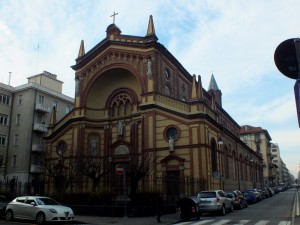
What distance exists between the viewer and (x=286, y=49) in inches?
156

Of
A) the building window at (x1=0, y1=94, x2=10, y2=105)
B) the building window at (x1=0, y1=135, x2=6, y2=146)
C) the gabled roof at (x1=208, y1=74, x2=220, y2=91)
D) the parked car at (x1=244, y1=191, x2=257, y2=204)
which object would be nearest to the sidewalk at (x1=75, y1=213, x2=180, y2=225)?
the parked car at (x1=244, y1=191, x2=257, y2=204)

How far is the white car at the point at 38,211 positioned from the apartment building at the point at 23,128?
81.6ft

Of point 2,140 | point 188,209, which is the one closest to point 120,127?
point 2,140

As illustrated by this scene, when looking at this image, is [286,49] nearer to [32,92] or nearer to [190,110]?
[190,110]

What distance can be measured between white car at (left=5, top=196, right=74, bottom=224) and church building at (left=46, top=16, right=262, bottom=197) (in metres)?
9.73

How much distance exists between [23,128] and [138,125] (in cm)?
1775

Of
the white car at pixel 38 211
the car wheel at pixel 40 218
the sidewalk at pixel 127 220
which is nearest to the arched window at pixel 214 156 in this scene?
the sidewalk at pixel 127 220

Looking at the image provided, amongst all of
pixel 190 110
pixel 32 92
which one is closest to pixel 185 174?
pixel 190 110

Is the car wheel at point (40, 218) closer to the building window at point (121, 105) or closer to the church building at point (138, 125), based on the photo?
the church building at point (138, 125)

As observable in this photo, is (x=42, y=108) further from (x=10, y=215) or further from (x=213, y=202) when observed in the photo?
(x=213, y=202)

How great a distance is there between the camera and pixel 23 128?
44.3 metres

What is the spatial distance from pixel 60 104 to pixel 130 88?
16.6 meters

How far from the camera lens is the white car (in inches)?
659

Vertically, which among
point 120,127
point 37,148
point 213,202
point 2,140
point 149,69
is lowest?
point 213,202
